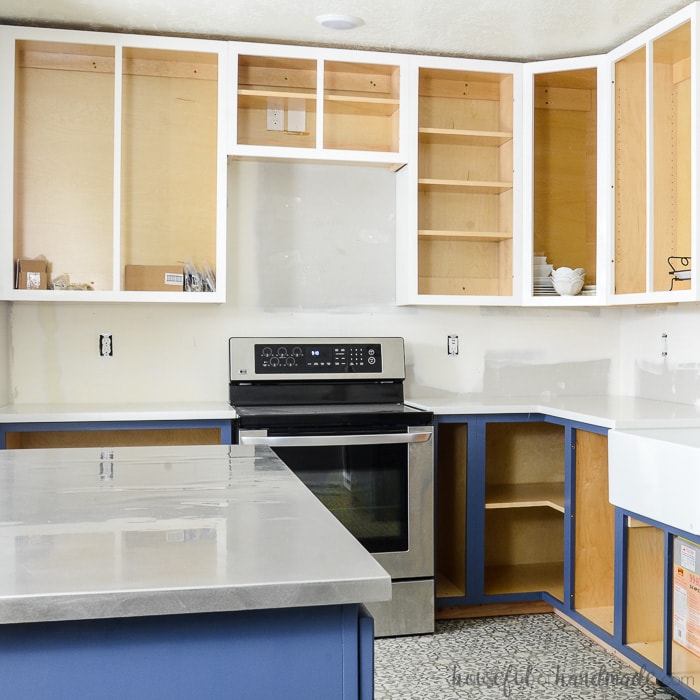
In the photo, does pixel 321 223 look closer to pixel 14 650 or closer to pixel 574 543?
pixel 574 543

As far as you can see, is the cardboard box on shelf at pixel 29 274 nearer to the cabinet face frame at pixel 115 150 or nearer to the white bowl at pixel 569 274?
the cabinet face frame at pixel 115 150

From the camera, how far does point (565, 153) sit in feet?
12.3

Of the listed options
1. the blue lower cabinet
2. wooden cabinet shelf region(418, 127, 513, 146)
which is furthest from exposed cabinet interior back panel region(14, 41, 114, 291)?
the blue lower cabinet

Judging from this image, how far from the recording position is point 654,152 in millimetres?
3314

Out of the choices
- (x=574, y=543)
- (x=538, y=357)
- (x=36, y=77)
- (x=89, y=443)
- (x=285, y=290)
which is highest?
(x=36, y=77)

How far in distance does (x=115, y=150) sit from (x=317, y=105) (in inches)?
34.4

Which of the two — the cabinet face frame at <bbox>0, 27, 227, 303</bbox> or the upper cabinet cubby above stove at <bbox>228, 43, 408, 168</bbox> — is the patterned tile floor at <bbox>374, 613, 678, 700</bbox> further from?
the upper cabinet cubby above stove at <bbox>228, 43, 408, 168</bbox>

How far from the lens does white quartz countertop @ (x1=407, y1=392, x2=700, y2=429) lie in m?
2.97

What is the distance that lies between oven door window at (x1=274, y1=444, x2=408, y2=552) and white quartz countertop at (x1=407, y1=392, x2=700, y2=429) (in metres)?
0.30

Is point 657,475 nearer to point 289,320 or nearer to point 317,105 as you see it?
point 289,320

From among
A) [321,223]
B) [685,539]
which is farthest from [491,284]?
[685,539]

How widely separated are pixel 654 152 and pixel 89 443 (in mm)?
2660

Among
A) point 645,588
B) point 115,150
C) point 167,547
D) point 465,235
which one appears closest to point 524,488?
point 645,588

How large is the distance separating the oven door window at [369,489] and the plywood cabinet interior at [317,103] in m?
1.33
